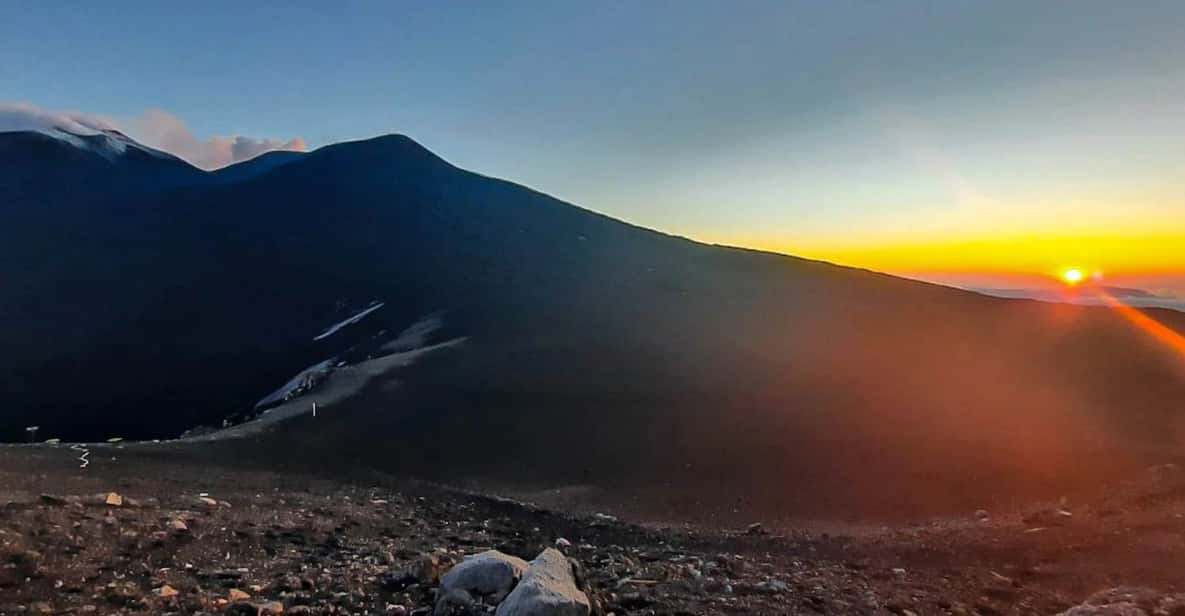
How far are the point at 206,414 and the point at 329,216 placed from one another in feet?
141

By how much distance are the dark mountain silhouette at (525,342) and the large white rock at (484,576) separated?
40.3 feet

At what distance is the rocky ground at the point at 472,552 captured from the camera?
26.2 feet

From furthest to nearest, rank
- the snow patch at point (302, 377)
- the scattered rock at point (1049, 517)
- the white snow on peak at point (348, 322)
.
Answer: the white snow on peak at point (348, 322)
the snow patch at point (302, 377)
the scattered rock at point (1049, 517)

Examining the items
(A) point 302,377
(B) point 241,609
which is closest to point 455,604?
(B) point 241,609

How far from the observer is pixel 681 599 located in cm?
833

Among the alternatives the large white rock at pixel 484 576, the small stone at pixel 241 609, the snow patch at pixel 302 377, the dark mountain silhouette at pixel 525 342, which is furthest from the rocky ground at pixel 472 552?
the snow patch at pixel 302 377

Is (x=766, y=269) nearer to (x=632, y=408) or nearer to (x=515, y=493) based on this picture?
(x=632, y=408)

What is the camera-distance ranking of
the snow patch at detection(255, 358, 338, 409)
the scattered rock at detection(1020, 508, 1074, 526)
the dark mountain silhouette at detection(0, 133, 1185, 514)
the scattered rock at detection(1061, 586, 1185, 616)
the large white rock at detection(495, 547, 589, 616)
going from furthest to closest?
the snow patch at detection(255, 358, 338, 409)
the dark mountain silhouette at detection(0, 133, 1185, 514)
the scattered rock at detection(1020, 508, 1074, 526)
the scattered rock at detection(1061, 586, 1185, 616)
the large white rock at detection(495, 547, 589, 616)

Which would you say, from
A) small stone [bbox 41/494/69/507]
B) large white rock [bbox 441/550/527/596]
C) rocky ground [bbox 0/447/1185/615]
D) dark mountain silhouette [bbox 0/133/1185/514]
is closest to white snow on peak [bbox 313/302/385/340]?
dark mountain silhouette [bbox 0/133/1185/514]

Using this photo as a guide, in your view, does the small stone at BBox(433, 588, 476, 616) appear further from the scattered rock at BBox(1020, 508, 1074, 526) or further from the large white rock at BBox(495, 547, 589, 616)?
the scattered rock at BBox(1020, 508, 1074, 526)

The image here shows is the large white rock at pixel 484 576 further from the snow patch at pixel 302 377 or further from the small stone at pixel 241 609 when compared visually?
the snow patch at pixel 302 377

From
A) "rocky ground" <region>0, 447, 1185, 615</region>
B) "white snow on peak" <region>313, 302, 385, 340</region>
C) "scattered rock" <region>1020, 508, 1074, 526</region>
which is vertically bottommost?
"scattered rock" <region>1020, 508, 1074, 526</region>

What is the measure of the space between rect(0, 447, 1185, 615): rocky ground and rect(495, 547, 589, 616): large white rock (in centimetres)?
45

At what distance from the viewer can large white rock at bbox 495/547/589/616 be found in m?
6.70
